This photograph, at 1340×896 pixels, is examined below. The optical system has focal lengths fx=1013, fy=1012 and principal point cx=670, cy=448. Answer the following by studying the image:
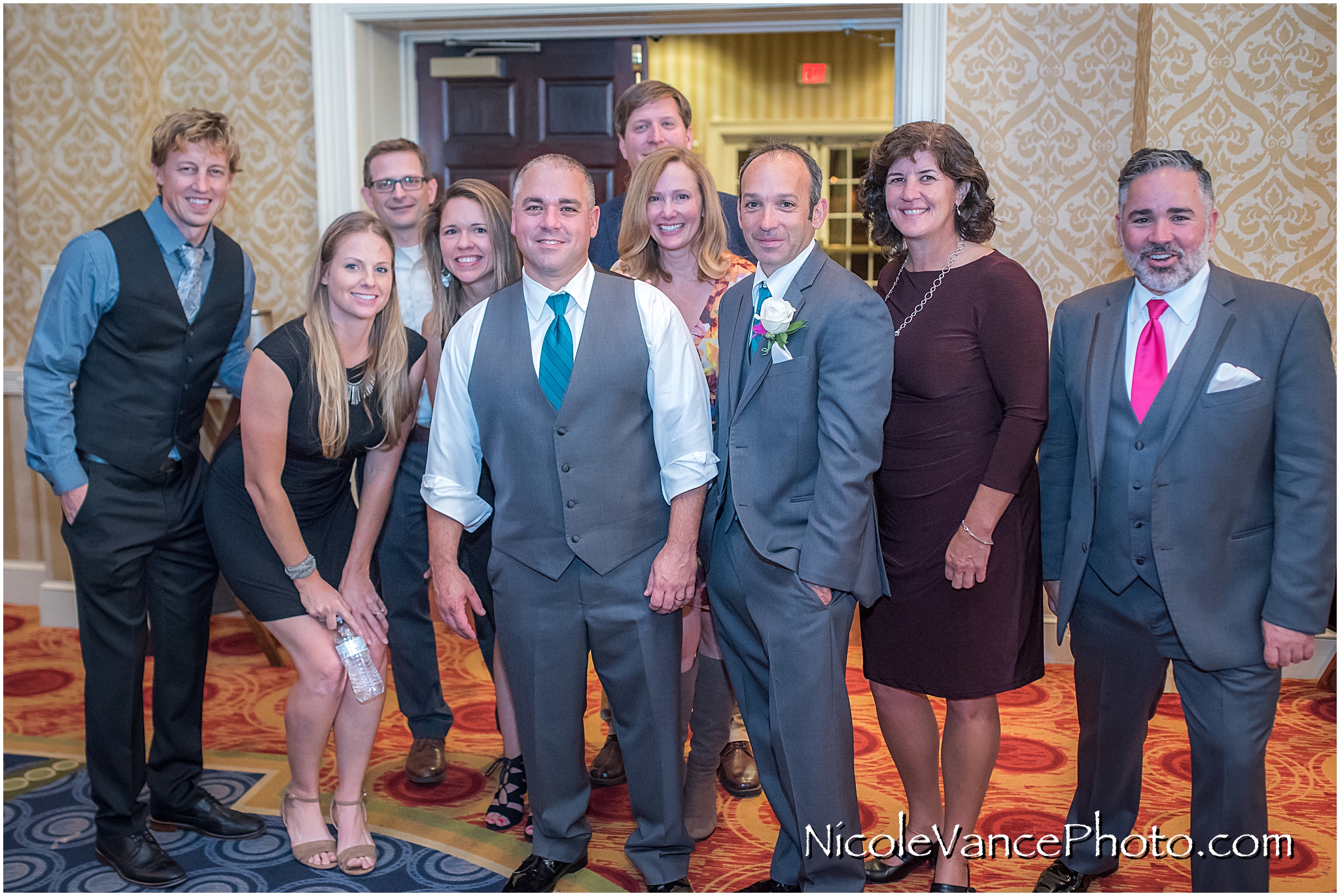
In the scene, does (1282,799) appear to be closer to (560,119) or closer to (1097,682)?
(1097,682)

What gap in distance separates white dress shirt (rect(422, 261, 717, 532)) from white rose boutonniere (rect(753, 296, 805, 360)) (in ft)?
0.83

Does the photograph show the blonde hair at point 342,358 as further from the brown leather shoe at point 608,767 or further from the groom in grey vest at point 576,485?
the brown leather shoe at point 608,767

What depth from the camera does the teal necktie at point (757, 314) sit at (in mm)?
2295

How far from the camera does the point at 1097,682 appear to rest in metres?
2.37

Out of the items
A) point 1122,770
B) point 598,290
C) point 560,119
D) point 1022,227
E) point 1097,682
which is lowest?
point 1122,770

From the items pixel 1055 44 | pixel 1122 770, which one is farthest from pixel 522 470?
pixel 1055 44

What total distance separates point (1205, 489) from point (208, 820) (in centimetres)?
273

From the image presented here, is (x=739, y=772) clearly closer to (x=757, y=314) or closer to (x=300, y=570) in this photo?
(x=300, y=570)

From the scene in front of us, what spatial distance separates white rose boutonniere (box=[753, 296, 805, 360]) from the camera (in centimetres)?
220

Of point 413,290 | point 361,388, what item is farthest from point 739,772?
point 413,290

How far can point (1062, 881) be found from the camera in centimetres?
252

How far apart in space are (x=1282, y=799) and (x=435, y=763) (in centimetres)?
259

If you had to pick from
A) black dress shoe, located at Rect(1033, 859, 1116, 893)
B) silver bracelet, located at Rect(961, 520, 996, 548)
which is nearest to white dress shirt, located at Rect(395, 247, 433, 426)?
silver bracelet, located at Rect(961, 520, 996, 548)

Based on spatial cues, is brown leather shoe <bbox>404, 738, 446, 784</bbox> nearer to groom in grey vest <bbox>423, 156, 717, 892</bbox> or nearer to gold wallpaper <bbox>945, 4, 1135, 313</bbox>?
groom in grey vest <bbox>423, 156, 717, 892</bbox>
